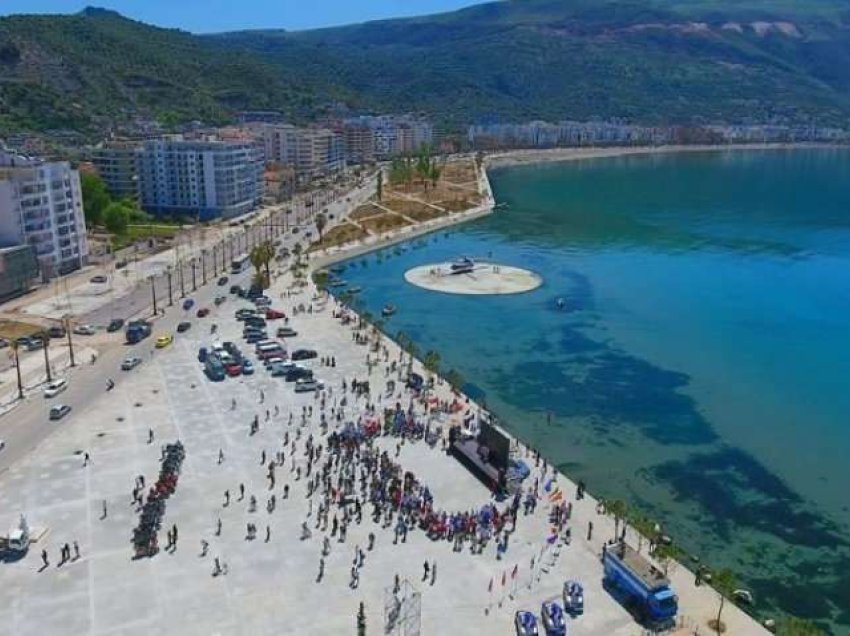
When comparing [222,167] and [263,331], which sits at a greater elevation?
[222,167]

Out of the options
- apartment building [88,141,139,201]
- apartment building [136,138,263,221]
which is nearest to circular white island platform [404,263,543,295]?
apartment building [136,138,263,221]

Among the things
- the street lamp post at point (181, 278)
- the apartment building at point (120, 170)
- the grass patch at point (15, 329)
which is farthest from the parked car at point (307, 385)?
the apartment building at point (120, 170)

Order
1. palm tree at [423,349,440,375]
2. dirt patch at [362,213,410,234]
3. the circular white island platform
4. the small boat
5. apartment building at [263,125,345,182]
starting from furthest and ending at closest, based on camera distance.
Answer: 1. apartment building at [263,125,345,182]
2. dirt patch at [362,213,410,234]
3. the small boat
4. the circular white island platform
5. palm tree at [423,349,440,375]

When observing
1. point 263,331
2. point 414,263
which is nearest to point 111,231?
point 414,263

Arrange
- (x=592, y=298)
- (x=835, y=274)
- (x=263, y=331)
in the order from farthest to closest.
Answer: (x=835, y=274) → (x=592, y=298) → (x=263, y=331)

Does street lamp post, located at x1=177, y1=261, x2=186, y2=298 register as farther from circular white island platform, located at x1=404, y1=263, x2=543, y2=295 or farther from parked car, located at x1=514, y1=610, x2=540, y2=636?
parked car, located at x1=514, y1=610, x2=540, y2=636

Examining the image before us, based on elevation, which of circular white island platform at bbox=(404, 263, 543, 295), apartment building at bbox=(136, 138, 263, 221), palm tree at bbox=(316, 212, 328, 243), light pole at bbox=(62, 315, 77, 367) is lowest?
circular white island platform at bbox=(404, 263, 543, 295)

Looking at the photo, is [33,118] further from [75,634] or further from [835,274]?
A: [75,634]
